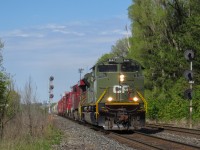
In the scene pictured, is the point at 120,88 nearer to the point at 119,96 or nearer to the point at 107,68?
the point at 119,96

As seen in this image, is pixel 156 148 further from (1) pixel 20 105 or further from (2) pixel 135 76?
(2) pixel 135 76

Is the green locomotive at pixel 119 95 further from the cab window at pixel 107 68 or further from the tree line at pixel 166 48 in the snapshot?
the tree line at pixel 166 48

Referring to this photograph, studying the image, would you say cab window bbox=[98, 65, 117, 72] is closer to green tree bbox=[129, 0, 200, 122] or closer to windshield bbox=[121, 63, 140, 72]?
windshield bbox=[121, 63, 140, 72]

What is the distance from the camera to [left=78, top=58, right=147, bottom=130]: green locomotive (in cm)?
2125

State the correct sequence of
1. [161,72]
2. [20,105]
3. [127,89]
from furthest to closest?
1. [161,72]
2. [127,89]
3. [20,105]

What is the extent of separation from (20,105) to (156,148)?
18.0ft

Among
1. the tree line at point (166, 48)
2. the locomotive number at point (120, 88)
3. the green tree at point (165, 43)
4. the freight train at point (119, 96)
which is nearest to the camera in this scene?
the freight train at point (119, 96)

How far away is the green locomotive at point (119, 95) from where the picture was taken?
69.7ft

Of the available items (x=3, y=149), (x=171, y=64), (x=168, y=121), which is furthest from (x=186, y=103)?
(x=3, y=149)

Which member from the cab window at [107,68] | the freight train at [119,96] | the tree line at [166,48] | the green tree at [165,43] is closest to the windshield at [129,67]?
the freight train at [119,96]

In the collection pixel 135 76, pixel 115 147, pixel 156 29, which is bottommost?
pixel 115 147

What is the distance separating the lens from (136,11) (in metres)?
51.5

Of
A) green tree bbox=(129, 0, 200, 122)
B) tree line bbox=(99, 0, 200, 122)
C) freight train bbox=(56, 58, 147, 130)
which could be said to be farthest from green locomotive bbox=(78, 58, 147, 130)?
green tree bbox=(129, 0, 200, 122)

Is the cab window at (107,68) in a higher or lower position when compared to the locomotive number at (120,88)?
higher
